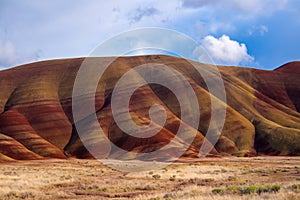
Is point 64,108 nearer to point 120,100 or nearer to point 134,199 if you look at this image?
point 120,100

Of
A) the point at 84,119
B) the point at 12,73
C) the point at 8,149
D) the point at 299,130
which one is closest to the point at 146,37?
the point at 8,149

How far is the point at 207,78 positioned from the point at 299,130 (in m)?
39.2

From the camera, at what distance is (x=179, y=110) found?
120 metres

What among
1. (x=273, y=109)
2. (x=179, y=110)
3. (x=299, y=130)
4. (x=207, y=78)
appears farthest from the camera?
(x=207, y=78)

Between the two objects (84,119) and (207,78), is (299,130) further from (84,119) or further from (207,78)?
(84,119)

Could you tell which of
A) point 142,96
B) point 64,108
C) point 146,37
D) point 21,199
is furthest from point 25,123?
point 21,199

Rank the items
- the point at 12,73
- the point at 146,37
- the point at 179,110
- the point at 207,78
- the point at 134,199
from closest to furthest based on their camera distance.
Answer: the point at 134,199, the point at 146,37, the point at 179,110, the point at 207,78, the point at 12,73

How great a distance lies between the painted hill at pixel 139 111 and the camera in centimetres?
10069

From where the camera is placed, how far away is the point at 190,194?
69.2 ft

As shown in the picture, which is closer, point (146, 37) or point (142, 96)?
point (146, 37)

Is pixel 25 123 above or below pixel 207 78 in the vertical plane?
below

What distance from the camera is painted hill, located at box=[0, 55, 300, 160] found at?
330 feet

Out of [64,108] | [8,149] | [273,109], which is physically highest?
[273,109]

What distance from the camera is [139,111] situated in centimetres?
11500
